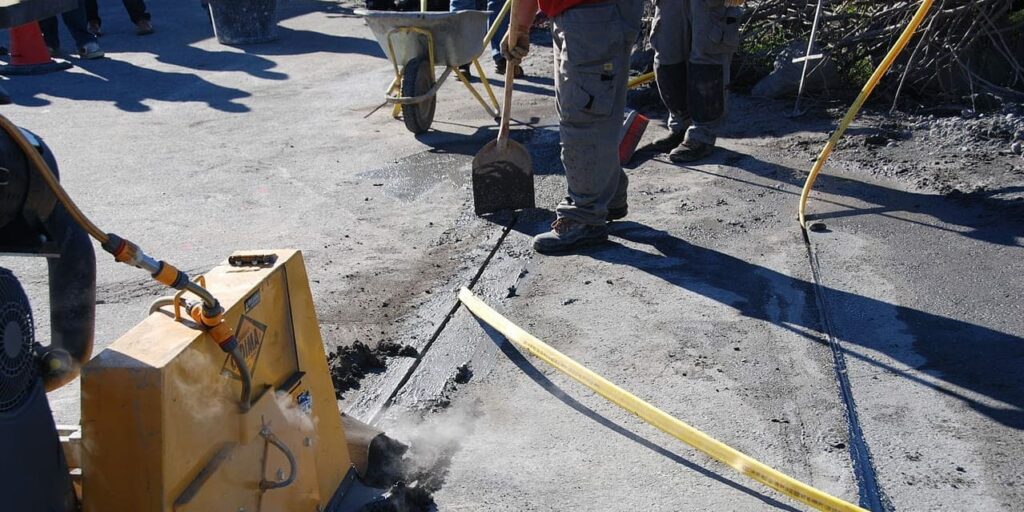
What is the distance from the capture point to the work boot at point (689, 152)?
6.07 m

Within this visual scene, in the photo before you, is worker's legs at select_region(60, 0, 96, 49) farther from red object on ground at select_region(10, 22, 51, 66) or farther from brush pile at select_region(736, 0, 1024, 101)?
brush pile at select_region(736, 0, 1024, 101)

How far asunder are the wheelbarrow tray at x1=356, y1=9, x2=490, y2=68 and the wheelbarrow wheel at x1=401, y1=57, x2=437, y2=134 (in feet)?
0.30

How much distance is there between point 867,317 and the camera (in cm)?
391

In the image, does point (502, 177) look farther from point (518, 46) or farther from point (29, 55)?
point (29, 55)

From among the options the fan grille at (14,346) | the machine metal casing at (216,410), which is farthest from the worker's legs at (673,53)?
the fan grille at (14,346)

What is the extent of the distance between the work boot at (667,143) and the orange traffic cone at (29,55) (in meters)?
6.57

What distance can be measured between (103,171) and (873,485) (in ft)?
17.9

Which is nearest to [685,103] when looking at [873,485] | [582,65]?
[582,65]

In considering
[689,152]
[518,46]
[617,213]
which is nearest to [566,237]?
[617,213]

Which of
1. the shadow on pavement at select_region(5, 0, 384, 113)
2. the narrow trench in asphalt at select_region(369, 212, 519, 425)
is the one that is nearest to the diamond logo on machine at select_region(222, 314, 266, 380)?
the narrow trench in asphalt at select_region(369, 212, 519, 425)

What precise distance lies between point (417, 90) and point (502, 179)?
1.85m

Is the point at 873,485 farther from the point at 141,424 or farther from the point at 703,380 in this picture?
the point at 141,424

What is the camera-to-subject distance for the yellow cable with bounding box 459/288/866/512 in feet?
8.91

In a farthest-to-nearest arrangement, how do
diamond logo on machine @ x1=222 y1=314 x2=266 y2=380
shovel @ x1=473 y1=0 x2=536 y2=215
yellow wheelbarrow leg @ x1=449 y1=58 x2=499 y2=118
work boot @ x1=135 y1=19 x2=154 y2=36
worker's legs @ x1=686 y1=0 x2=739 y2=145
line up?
work boot @ x1=135 y1=19 x2=154 y2=36 < yellow wheelbarrow leg @ x1=449 y1=58 x2=499 y2=118 < worker's legs @ x1=686 y1=0 x2=739 y2=145 < shovel @ x1=473 y1=0 x2=536 y2=215 < diamond logo on machine @ x1=222 y1=314 x2=266 y2=380
